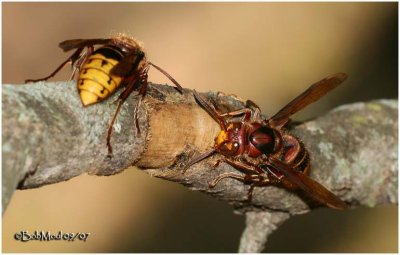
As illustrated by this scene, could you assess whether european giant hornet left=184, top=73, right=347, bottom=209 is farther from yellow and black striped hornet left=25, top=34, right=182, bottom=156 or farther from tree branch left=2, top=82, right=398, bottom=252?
yellow and black striped hornet left=25, top=34, right=182, bottom=156

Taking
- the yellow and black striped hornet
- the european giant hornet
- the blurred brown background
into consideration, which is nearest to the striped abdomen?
the yellow and black striped hornet

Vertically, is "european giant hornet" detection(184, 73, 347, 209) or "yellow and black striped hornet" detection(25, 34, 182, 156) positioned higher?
"yellow and black striped hornet" detection(25, 34, 182, 156)

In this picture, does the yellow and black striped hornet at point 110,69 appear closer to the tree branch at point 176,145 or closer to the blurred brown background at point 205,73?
the tree branch at point 176,145

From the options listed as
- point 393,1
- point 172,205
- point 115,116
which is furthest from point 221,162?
point 393,1

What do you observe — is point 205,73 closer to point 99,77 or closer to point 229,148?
point 229,148

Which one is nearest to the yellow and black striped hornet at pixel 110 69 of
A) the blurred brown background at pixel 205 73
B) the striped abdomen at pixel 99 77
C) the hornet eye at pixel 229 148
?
the striped abdomen at pixel 99 77

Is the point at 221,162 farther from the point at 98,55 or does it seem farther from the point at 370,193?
the point at 370,193

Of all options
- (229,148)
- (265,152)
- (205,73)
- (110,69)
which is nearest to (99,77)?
(110,69)

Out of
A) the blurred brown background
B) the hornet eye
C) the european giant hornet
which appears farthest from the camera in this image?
the blurred brown background
